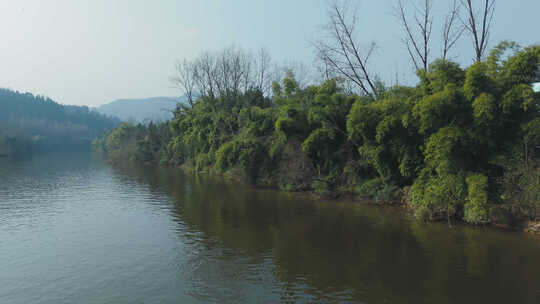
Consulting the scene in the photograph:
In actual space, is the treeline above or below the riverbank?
above

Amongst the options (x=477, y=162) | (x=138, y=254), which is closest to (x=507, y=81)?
(x=477, y=162)

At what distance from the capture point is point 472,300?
1076cm

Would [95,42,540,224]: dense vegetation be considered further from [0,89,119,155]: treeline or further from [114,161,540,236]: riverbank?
[0,89,119,155]: treeline

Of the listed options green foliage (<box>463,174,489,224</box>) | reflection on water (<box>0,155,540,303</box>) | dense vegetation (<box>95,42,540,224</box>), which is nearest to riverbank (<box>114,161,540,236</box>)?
dense vegetation (<box>95,42,540,224</box>)

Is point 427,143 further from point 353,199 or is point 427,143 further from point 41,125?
point 41,125

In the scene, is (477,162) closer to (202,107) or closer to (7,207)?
(7,207)

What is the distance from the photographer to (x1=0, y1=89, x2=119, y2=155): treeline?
9355 centimetres

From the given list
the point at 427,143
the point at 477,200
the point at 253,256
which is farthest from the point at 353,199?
the point at 253,256

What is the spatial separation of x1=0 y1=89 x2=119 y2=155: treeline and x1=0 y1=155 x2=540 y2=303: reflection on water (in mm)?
84351

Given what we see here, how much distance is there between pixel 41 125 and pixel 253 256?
149 m

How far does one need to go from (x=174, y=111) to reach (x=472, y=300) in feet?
163

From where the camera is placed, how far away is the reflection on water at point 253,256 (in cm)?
1136

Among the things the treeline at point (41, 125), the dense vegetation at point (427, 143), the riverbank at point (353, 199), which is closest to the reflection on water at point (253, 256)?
the riverbank at point (353, 199)

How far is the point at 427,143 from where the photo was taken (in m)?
19.1
